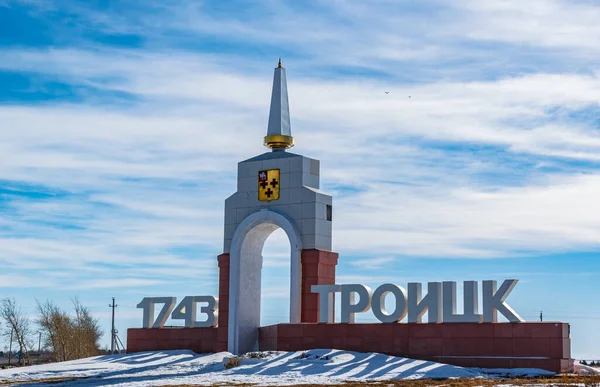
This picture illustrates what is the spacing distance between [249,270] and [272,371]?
32.8 ft

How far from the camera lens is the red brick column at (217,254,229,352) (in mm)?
41844

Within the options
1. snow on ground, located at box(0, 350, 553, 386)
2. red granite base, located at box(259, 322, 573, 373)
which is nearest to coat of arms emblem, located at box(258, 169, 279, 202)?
red granite base, located at box(259, 322, 573, 373)

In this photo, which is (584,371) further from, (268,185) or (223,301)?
(223,301)

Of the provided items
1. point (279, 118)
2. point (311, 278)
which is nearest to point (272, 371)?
point (311, 278)

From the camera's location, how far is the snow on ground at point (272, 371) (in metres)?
31.2

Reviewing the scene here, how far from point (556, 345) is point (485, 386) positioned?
275 inches

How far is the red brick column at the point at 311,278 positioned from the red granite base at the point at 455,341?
1.39m

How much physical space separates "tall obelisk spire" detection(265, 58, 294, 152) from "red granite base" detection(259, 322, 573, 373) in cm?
827

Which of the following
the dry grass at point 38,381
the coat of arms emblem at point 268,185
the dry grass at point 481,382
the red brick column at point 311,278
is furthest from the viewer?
the coat of arms emblem at point 268,185

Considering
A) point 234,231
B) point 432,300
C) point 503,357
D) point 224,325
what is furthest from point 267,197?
point 503,357

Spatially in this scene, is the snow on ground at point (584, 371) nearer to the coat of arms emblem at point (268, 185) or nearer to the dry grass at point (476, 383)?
the dry grass at point (476, 383)

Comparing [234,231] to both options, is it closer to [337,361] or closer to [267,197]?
[267,197]

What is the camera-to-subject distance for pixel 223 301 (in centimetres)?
4253

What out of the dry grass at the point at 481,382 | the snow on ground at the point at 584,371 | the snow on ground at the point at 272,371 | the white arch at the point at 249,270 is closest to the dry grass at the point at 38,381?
the snow on ground at the point at 272,371
